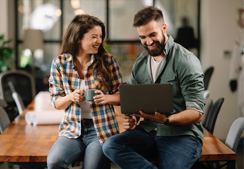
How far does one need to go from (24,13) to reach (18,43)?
522 mm

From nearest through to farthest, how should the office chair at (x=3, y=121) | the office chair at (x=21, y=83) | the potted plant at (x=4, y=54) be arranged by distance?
the office chair at (x=3, y=121) → the office chair at (x=21, y=83) → the potted plant at (x=4, y=54)

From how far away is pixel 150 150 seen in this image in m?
1.91

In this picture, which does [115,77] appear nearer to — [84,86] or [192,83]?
[84,86]

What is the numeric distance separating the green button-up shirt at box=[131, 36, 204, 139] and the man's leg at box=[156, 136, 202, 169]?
4 cm

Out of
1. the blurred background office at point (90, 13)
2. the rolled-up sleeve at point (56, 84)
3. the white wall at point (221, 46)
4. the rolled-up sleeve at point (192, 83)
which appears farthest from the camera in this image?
the blurred background office at point (90, 13)

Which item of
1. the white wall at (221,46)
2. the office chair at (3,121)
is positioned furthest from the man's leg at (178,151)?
the white wall at (221,46)

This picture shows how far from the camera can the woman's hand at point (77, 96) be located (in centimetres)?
190

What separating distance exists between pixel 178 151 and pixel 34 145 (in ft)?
2.61

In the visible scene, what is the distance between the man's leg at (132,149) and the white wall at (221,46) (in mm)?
3602

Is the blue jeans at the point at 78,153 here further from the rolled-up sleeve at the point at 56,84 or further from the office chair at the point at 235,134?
the office chair at the point at 235,134

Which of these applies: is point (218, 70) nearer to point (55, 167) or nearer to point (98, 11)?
point (98, 11)

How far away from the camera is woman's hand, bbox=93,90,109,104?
189 centimetres

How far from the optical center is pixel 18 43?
5.75 m

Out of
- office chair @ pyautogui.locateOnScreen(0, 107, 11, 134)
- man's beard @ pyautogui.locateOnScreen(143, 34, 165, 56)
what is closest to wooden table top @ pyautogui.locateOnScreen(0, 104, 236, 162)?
office chair @ pyautogui.locateOnScreen(0, 107, 11, 134)
